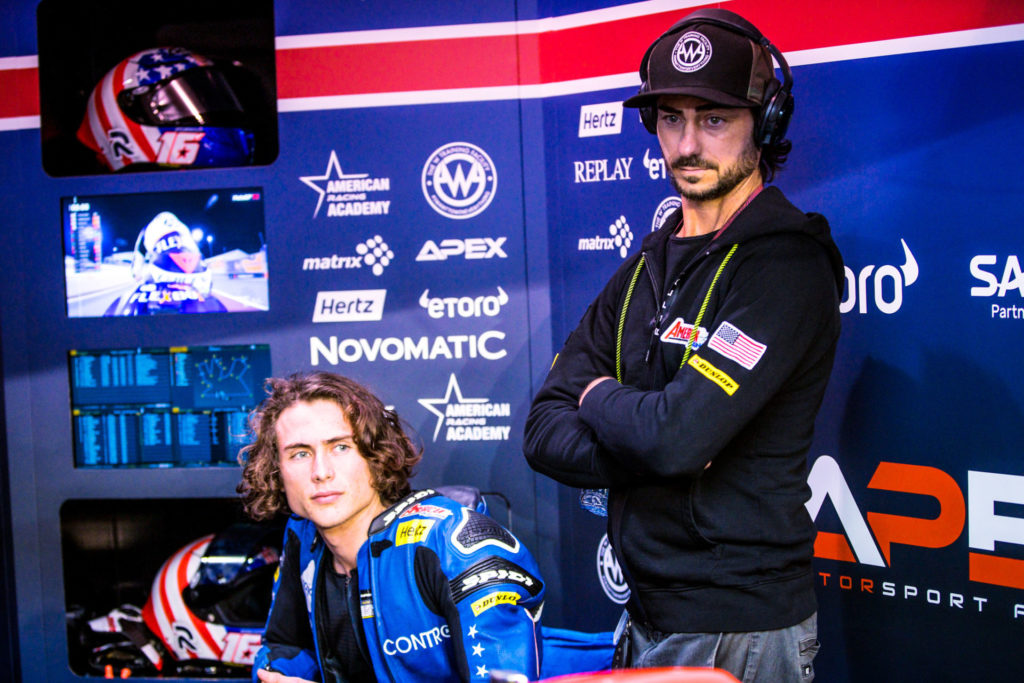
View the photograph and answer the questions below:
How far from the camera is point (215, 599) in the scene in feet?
9.13

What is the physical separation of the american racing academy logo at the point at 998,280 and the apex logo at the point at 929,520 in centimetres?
35

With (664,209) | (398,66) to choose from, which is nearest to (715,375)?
(664,209)

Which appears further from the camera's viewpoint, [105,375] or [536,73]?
[105,375]

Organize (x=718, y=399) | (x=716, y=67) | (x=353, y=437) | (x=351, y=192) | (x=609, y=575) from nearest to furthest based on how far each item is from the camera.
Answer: (x=718, y=399)
(x=716, y=67)
(x=353, y=437)
(x=609, y=575)
(x=351, y=192)

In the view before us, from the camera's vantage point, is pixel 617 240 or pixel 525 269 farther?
pixel 525 269

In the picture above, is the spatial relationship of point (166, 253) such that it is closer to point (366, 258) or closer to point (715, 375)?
point (366, 258)

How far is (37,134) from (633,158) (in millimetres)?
1825

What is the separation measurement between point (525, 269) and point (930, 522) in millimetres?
1230

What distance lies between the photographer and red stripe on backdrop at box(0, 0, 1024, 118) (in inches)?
86.5

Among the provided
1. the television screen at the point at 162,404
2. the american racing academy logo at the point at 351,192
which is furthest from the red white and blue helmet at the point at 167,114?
the television screen at the point at 162,404

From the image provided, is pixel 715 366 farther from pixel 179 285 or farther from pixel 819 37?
pixel 179 285

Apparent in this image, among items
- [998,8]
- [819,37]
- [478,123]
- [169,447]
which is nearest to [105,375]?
[169,447]

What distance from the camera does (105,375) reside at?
2809mm

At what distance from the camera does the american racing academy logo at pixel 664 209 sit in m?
2.40
